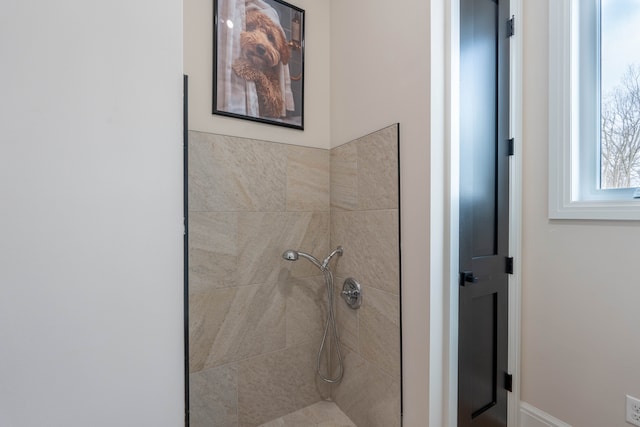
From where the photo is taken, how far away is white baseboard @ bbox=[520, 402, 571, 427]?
4.49 ft

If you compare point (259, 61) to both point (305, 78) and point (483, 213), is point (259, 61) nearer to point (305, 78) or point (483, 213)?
point (305, 78)

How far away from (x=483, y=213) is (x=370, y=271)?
2.14ft

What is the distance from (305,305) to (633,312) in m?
1.54

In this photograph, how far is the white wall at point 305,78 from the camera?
142 centimetres

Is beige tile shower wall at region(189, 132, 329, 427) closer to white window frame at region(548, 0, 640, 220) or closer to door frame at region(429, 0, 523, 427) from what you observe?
door frame at region(429, 0, 523, 427)

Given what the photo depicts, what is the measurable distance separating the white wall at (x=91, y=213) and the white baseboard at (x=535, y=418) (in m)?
1.74

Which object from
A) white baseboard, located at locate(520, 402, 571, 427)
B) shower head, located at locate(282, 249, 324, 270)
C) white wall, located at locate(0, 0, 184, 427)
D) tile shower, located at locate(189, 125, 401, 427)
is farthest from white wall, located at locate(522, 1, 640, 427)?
white wall, located at locate(0, 0, 184, 427)

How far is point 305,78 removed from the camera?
5.89ft

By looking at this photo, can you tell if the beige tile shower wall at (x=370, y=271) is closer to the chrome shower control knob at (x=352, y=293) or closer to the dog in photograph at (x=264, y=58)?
the chrome shower control knob at (x=352, y=293)

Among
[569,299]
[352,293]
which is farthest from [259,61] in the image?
[569,299]

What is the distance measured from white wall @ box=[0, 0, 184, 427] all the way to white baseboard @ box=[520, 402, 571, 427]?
5.71 ft

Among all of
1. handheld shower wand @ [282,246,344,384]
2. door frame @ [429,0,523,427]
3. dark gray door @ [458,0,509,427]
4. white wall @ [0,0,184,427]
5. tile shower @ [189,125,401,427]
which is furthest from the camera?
handheld shower wand @ [282,246,344,384]

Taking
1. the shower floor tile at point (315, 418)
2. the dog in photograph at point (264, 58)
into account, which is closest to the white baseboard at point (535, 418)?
the shower floor tile at point (315, 418)

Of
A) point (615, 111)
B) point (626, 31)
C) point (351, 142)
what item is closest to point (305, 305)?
point (351, 142)
